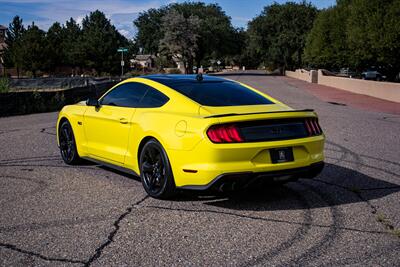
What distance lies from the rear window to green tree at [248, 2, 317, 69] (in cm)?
7417

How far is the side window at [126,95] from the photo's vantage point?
22.1 ft

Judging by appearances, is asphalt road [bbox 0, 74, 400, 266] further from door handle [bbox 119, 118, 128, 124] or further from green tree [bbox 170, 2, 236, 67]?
green tree [bbox 170, 2, 236, 67]

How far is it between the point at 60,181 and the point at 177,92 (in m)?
2.13

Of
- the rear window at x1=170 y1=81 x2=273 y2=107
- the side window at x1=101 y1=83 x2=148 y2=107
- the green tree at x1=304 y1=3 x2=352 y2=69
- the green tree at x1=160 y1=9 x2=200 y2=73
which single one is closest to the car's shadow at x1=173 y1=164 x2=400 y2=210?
the rear window at x1=170 y1=81 x2=273 y2=107

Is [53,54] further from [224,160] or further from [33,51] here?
[224,160]

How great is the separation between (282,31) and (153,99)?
257 ft

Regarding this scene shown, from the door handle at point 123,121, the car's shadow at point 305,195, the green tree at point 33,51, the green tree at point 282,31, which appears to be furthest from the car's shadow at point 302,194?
the green tree at point 282,31

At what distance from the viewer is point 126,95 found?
697cm

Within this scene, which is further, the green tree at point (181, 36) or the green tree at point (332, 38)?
the green tree at point (181, 36)

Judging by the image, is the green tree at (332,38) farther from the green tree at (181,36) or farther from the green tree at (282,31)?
the green tree at (181,36)

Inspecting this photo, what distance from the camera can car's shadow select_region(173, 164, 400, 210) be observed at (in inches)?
231

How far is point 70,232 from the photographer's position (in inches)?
192

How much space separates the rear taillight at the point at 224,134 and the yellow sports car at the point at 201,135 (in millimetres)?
10

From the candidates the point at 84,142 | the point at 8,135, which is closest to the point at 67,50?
the point at 8,135
